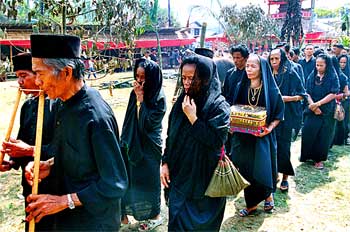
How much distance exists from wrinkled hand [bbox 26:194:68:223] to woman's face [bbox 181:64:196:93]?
137 cm

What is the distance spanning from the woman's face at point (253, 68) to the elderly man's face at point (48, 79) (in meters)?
2.47

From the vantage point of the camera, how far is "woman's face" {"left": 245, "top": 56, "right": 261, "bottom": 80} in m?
3.89

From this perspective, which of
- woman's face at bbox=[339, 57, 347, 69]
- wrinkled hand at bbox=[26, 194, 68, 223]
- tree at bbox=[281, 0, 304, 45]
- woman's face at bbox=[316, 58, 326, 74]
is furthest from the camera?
tree at bbox=[281, 0, 304, 45]

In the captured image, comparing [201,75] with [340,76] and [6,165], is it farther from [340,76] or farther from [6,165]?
[340,76]

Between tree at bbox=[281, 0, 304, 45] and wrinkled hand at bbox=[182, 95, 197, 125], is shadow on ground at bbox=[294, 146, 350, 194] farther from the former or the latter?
tree at bbox=[281, 0, 304, 45]

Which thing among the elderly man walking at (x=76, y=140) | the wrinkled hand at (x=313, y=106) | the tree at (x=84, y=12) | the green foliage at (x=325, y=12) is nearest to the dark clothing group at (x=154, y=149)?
the elderly man walking at (x=76, y=140)

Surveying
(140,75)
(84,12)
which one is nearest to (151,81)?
(140,75)

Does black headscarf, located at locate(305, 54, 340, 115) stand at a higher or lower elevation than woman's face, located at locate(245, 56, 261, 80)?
lower

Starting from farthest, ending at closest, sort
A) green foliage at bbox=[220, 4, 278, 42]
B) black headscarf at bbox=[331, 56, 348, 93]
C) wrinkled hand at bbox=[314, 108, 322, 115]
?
green foliage at bbox=[220, 4, 278, 42]
black headscarf at bbox=[331, 56, 348, 93]
wrinkled hand at bbox=[314, 108, 322, 115]

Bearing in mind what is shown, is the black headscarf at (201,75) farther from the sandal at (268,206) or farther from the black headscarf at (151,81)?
the sandal at (268,206)

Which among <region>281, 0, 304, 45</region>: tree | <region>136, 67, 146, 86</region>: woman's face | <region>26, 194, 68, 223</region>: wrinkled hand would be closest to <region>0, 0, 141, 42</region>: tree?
<region>136, 67, 146, 86</region>: woman's face

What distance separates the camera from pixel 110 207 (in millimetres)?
2037

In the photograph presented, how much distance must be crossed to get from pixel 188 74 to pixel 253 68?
1304mm

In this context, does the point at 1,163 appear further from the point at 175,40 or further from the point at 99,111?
the point at 175,40
